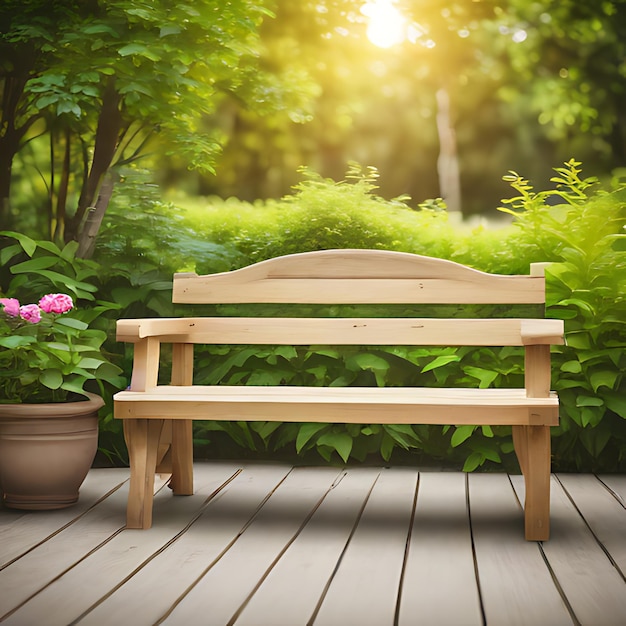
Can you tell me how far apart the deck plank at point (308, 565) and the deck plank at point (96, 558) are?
1.38 feet

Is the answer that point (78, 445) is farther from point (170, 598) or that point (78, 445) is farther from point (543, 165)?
point (543, 165)

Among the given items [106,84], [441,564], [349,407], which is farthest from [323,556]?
[106,84]

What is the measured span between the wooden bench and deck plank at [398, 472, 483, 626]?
295 millimetres

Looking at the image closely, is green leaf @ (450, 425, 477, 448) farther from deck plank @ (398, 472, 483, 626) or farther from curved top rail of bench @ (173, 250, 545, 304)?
curved top rail of bench @ (173, 250, 545, 304)

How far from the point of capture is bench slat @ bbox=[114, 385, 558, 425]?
283 centimetres

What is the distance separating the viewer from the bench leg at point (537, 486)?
285 cm

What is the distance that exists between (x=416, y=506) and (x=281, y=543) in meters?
0.71

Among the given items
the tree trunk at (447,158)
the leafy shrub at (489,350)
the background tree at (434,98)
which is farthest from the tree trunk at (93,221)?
the tree trunk at (447,158)

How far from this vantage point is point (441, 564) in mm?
2604

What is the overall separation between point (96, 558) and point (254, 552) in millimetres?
479

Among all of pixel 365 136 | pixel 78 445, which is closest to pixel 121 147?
pixel 365 136

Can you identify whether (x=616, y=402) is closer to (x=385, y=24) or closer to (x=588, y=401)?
(x=588, y=401)

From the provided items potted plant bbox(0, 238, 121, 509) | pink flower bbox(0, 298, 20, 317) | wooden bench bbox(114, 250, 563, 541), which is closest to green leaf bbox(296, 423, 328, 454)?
wooden bench bbox(114, 250, 563, 541)

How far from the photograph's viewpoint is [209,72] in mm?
4312
